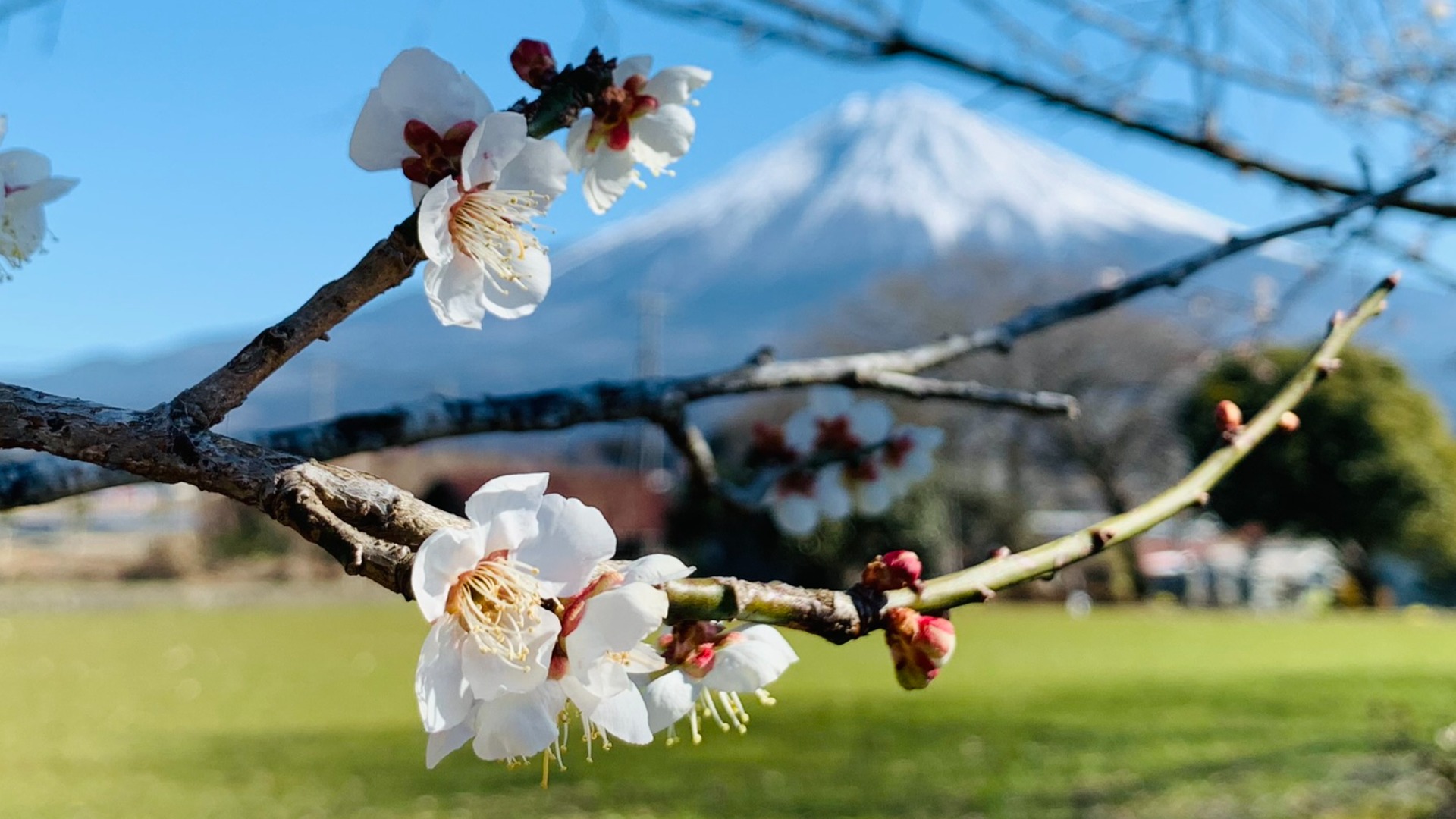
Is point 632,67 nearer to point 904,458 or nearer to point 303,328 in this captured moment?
point 303,328

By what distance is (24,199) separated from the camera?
67cm

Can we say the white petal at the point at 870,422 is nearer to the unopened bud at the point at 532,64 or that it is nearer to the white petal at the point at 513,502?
the unopened bud at the point at 532,64

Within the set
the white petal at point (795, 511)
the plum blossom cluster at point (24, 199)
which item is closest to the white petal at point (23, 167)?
the plum blossom cluster at point (24, 199)

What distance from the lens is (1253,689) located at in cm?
610

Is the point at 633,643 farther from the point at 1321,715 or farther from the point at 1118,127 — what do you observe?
the point at 1321,715

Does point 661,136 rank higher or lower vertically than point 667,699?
higher

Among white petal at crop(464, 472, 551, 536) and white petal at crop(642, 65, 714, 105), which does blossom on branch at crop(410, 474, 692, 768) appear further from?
white petal at crop(642, 65, 714, 105)

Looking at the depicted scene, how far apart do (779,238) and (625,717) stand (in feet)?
280

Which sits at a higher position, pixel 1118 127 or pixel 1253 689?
pixel 1118 127

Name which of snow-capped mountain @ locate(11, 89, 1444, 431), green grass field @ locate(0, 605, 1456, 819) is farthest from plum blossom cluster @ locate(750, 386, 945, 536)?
snow-capped mountain @ locate(11, 89, 1444, 431)

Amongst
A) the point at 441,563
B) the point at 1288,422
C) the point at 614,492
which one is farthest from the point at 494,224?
the point at 614,492

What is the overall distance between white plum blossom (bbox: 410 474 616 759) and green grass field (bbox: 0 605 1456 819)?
9.14 feet

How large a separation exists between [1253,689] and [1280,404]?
6.18 meters

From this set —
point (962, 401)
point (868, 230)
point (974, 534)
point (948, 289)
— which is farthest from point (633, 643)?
point (868, 230)
